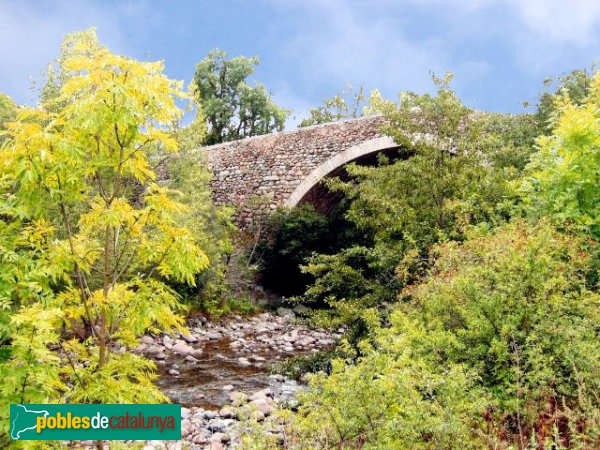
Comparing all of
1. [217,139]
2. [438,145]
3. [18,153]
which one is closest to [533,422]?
[18,153]

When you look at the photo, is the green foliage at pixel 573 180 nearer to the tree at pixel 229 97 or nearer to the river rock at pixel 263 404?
the river rock at pixel 263 404

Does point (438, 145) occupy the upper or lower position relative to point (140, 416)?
upper

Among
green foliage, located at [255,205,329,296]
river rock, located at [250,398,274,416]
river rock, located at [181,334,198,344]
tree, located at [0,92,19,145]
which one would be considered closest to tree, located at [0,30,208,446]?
river rock, located at [250,398,274,416]

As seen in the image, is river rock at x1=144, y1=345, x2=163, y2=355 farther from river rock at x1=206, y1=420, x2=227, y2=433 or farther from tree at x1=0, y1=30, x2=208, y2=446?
tree at x1=0, y1=30, x2=208, y2=446

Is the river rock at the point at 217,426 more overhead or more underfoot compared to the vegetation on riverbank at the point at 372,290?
more underfoot

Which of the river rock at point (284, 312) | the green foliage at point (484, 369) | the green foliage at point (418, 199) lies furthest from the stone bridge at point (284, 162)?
Answer: the green foliage at point (484, 369)

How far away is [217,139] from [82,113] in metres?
24.6

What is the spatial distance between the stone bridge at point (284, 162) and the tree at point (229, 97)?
950cm

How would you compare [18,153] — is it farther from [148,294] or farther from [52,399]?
[52,399]

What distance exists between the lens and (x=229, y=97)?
1048 inches

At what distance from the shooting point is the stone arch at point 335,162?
1481 centimetres

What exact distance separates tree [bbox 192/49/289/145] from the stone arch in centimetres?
1154

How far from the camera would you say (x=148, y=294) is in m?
3.12

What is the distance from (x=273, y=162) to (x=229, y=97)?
1142 cm
